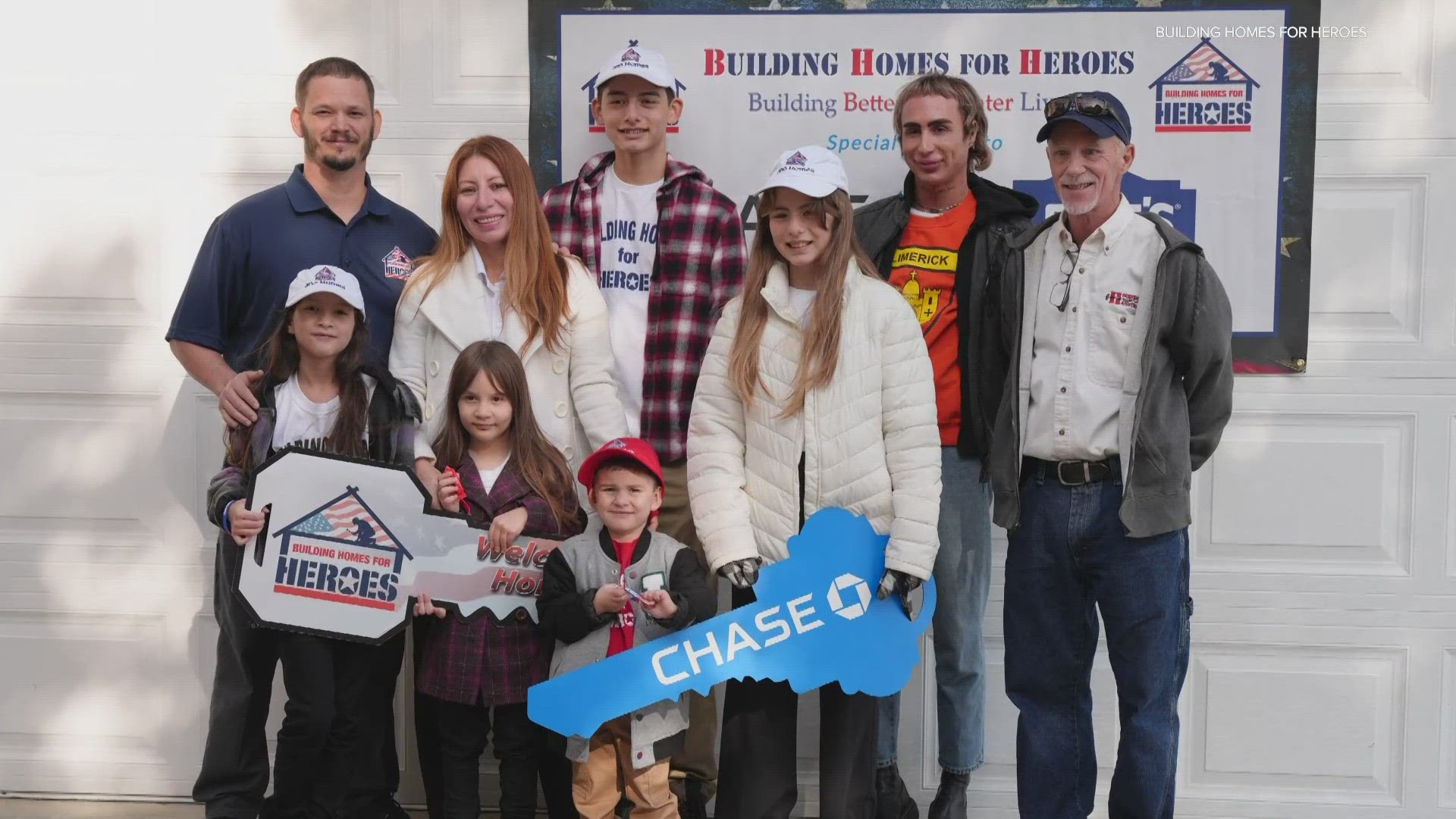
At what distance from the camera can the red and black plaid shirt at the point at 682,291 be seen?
3590 mm

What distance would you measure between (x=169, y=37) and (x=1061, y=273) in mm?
2929

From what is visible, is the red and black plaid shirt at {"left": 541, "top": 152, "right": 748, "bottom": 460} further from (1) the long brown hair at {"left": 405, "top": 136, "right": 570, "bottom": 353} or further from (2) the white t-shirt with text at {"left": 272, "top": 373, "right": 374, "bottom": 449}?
(2) the white t-shirt with text at {"left": 272, "top": 373, "right": 374, "bottom": 449}

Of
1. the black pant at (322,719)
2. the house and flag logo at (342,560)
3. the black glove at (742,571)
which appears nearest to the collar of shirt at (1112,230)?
the black glove at (742,571)

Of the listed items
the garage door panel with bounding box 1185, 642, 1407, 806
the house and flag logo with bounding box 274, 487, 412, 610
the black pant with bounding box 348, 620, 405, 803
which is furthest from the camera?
the garage door panel with bounding box 1185, 642, 1407, 806

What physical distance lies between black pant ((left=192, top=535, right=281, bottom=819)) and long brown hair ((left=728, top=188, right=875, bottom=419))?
153cm

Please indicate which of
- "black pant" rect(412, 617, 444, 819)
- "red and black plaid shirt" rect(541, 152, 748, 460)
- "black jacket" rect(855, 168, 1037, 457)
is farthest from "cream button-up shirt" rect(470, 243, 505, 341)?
"black jacket" rect(855, 168, 1037, 457)

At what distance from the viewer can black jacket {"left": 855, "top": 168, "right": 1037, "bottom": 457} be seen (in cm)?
328

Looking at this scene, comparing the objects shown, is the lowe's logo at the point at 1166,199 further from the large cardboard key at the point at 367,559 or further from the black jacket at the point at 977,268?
the large cardboard key at the point at 367,559

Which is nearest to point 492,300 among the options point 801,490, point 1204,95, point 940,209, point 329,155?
point 329,155

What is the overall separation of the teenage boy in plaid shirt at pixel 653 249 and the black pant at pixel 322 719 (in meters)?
0.91

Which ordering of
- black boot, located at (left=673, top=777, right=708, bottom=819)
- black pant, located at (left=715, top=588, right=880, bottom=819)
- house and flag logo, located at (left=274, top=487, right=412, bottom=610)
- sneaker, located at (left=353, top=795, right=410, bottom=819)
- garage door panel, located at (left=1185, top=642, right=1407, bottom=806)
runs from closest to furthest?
1. black pant, located at (left=715, top=588, right=880, bottom=819)
2. house and flag logo, located at (left=274, top=487, right=412, bottom=610)
3. sneaker, located at (left=353, top=795, right=410, bottom=819)
4. black boot, located at (left=673, top=777, right=708, bottom=819)
5. garage door panel, located at (left=1185, top=642, right=1407, bottom=806)

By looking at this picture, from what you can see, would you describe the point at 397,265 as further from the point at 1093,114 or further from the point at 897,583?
the point at 1093,114

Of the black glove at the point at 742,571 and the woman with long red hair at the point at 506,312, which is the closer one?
the black glove at the point at 742,571

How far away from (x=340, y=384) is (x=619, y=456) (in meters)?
0.81
